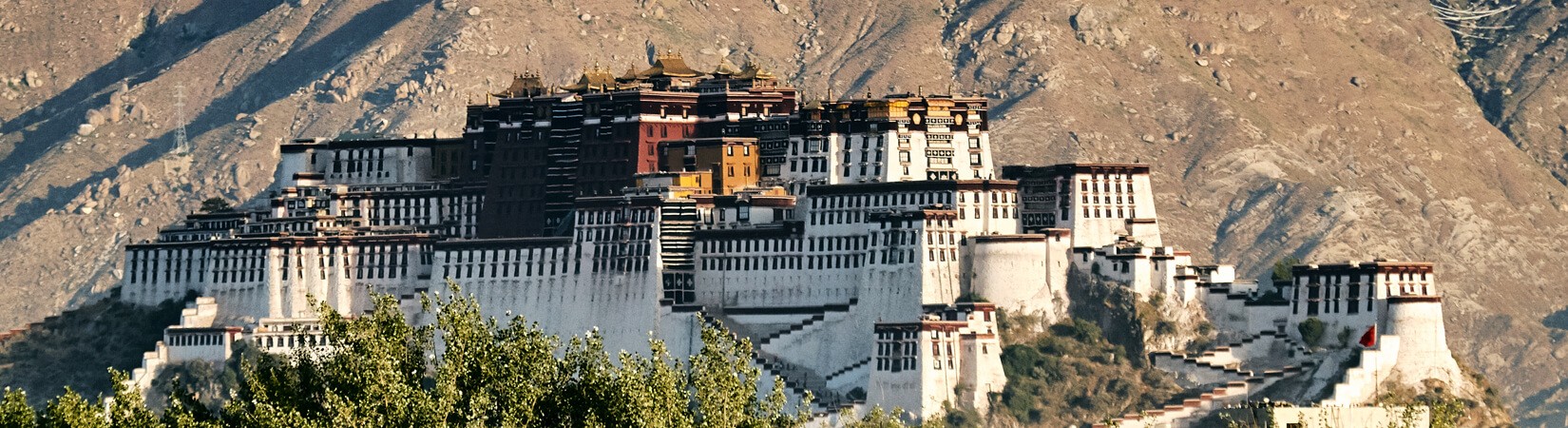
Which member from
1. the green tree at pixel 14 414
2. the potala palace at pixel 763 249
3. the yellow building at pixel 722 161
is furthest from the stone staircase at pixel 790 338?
the green tree at pixel 14 414

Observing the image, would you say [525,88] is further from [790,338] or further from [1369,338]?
[1369,338]

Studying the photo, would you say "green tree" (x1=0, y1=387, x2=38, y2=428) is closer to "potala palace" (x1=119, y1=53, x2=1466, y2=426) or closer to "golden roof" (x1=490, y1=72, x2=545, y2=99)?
"potala palace" (x1=119, y1=53, x2=1466, y2=426)

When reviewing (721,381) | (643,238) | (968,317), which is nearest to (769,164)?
(643,238)

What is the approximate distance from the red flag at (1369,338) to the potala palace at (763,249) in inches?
21.5

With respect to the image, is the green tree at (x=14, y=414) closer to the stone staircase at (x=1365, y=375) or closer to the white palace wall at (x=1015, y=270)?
the white palace wall at (x=1015, y=270)

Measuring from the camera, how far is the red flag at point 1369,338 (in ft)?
541

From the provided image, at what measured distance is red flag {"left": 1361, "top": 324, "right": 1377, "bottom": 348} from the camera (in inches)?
6491

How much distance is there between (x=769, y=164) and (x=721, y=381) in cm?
8504

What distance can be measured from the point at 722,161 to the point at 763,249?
7607 millimetres

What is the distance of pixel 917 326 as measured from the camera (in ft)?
529

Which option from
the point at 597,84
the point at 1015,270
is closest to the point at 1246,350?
the point at 1015,270

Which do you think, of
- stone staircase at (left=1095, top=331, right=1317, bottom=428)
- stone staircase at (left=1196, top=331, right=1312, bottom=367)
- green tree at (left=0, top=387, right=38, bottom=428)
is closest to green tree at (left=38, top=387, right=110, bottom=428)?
green tree at (left=0, top=387, right=38, bottom=428)

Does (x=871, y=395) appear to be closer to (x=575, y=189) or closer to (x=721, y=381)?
(x=575, y=189)

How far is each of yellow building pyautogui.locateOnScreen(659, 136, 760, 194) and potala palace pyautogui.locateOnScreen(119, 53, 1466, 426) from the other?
15 centimetres
